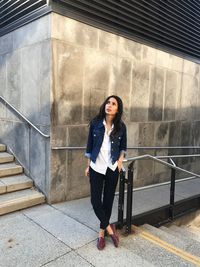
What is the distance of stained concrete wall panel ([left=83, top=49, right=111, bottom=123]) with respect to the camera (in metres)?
4.61

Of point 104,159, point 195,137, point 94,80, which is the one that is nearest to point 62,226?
point 104,159

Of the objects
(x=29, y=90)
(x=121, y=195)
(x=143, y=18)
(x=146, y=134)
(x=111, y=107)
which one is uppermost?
(x=143, y=18)

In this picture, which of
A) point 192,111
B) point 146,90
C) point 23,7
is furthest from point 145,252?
point 192,111

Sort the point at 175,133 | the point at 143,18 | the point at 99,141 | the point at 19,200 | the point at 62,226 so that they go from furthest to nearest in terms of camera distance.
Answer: the point at 175,133 < the point at 143,18 < the point at 19,200 < the point at 62,226 < the point at 99,141

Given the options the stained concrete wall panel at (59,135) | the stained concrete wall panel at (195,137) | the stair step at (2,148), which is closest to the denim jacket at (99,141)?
the stained concrete wall panel at (59,135)

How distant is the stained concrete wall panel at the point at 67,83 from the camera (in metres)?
4.21

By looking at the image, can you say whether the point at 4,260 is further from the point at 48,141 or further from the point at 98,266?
the point at 48,141

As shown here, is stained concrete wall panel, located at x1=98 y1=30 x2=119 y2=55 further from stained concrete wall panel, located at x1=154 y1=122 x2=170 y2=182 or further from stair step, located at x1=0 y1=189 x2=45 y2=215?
stair step, located at x1=0 y1=189 x2=45 y2=215

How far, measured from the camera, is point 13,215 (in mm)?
3934

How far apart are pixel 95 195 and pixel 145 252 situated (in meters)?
0.81

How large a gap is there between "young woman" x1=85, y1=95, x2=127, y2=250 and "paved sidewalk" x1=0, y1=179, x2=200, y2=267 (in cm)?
20

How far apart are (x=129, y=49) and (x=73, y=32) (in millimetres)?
1343

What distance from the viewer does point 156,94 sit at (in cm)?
603

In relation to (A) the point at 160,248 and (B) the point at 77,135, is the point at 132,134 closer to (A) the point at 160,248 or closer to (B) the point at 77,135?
(B) the point at 77,135
